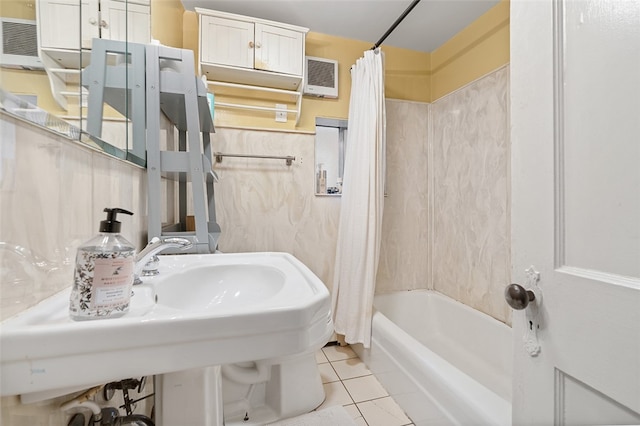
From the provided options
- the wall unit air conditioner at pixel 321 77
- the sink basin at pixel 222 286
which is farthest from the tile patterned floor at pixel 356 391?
the wall unit air conditioner at pixel 321 77

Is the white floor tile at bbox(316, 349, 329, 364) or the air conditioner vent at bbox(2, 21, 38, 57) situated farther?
the white floor tile at bbox(316, 349, 329, 364)

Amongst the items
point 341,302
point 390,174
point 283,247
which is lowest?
point 341,302

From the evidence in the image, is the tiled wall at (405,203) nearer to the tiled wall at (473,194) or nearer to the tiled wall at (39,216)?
the tiled wall at (473,194)

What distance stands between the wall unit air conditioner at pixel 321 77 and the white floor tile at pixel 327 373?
1903 mm

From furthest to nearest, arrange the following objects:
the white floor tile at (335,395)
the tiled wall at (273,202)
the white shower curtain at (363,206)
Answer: the tiled wall at (273,202) → the white shower curtain at (363,206) → the white floor tile at (335,395)

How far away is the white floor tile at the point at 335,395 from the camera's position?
1429 mm

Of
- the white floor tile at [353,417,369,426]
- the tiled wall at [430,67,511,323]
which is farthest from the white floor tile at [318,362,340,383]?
the tiled wall at [430,67,511,323]

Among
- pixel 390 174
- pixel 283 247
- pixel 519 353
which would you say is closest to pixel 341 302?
pixel 283 247

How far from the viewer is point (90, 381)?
0.34 m

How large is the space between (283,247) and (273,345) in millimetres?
1536

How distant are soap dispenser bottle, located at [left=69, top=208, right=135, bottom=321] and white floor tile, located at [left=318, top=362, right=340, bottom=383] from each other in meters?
1.52

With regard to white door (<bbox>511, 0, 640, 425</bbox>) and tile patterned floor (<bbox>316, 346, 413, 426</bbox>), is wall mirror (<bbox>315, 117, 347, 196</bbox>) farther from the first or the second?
white door (<bbox>511, 0, 640, 425</bbox>)

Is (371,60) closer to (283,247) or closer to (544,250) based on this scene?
(283,247)

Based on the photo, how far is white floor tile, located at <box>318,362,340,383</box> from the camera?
1623 millimetres
